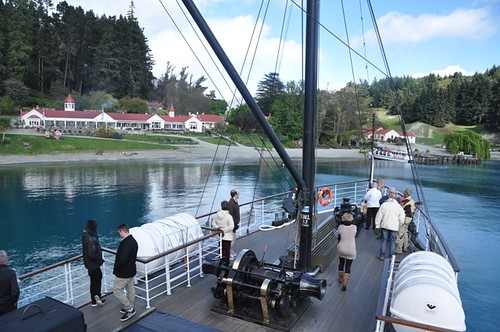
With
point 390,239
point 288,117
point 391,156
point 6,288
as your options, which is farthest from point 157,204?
point 391,156

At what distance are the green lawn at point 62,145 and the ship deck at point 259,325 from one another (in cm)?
6136

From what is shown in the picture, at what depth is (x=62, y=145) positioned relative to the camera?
62.2 meters

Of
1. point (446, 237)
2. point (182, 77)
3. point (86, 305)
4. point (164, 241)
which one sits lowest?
point (446, 237)

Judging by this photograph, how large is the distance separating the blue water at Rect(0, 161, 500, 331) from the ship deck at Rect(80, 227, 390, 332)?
2.34 m

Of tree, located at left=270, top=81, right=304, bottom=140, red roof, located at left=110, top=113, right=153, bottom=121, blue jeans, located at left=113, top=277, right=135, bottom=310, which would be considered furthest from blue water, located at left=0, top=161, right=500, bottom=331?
red roof, located at left=110, top=113, right=153, bottom=121

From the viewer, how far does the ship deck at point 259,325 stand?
17.7 feet

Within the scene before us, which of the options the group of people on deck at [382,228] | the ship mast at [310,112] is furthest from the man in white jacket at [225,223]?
the group of people on deck at [382,228]

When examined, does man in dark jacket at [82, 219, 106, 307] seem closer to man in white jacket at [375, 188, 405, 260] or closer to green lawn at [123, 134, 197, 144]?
man in white jacket at [375, 188, 405, 260]

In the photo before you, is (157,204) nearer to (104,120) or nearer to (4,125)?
(4,125)

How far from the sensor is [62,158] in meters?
57.7

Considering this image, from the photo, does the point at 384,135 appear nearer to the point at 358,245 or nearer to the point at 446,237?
the point at 446,237

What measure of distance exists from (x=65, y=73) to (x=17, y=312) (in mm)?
111279

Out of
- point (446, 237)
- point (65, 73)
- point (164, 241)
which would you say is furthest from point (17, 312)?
point (65, 73)

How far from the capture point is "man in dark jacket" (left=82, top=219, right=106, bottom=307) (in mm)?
5609
